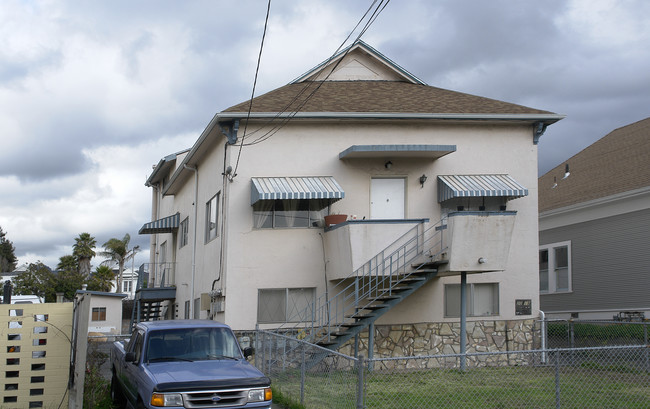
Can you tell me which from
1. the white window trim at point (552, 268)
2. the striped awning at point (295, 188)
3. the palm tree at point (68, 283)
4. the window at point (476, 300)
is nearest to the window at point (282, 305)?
the striped awning at point (295, 188)

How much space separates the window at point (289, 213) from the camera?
59.9 feet

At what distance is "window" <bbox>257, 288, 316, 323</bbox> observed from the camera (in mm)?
17984

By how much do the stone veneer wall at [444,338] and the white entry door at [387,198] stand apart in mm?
2949

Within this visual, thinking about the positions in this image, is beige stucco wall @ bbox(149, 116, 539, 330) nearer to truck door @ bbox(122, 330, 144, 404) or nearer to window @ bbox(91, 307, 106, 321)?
truck door @ bbox(122, 330, 144, 404)

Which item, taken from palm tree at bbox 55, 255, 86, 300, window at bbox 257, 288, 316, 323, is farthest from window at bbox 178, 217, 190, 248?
palm tree at bbox 55, 255, 86, 300

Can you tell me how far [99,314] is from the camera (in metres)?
37.9

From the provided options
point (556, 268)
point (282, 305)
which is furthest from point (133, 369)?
point (556, 268)

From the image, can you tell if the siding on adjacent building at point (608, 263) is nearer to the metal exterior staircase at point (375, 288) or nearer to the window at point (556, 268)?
the window at point (556, 268)

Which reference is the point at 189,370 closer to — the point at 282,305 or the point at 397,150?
the point at 282,305

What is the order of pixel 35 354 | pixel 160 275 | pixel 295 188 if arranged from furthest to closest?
pixel 160 275 → pixel 295 188 → pixel 35 354

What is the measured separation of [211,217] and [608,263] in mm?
13563

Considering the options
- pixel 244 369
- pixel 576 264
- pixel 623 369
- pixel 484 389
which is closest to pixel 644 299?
pixel 576 264

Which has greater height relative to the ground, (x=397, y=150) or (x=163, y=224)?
(x=397, y=150)

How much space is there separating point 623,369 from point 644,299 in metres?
7.51
